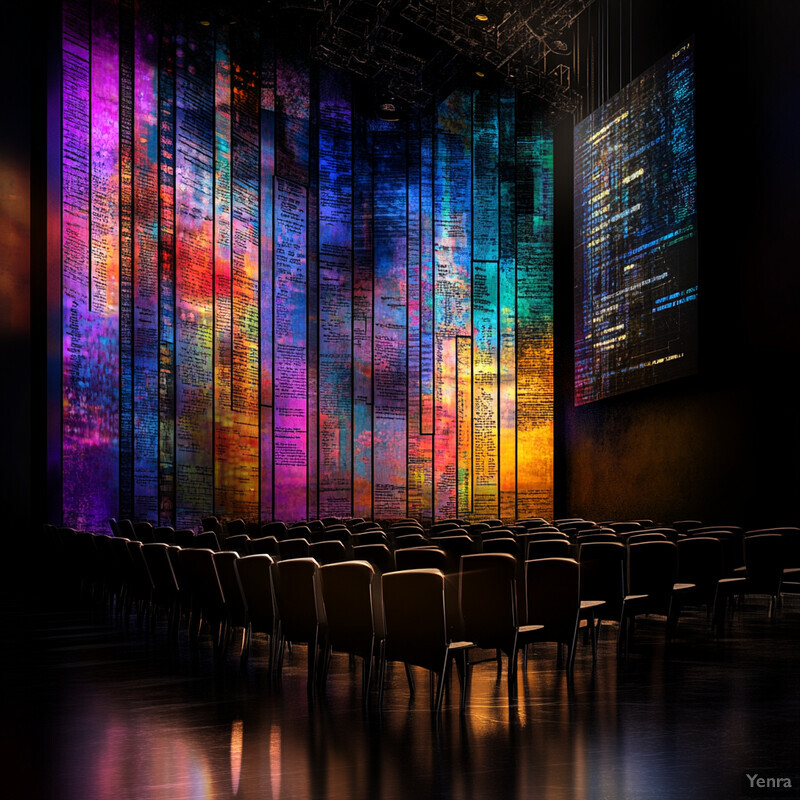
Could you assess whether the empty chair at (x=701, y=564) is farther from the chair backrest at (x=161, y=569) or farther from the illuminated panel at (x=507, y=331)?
the illuminated panel at (x=507, y=331)

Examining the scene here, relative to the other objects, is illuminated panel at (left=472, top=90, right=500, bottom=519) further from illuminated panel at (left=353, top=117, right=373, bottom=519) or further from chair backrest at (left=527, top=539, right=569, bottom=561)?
chair backrest at (left=527, top=539, right=569, bottom=561)

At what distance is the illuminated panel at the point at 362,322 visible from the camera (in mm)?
18109

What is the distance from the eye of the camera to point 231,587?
21.0 ft

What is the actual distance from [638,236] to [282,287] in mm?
7027

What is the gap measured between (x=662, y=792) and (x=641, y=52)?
583 inches

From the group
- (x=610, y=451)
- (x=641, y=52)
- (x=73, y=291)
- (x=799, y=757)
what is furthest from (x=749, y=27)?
(x=799, y=757)

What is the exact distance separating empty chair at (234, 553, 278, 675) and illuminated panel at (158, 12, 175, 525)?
359 inches

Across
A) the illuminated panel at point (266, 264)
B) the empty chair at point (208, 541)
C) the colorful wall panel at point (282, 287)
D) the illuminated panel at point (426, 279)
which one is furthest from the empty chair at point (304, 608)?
the illuminated panel at point (426, 279)

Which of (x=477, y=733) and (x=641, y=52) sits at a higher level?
(x=641, y=52)

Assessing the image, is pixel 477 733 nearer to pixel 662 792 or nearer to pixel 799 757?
pixel 662 792

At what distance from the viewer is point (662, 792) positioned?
3340 mm

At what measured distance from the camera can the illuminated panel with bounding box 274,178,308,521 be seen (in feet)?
56.1

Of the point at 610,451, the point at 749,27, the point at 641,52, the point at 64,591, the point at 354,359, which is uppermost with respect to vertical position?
the point at 641,52

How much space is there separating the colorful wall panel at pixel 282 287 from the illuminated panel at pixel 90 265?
0.12 feet
